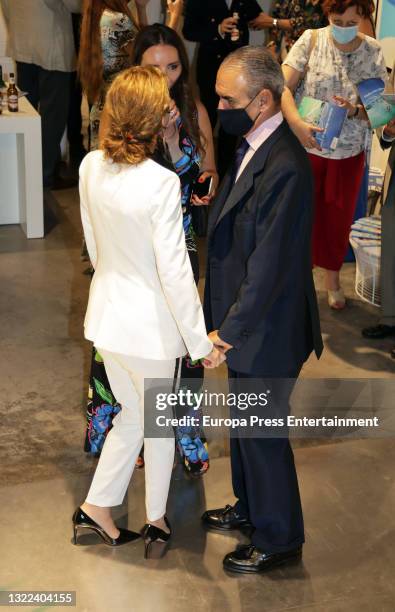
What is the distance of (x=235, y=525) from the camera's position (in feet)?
9.82

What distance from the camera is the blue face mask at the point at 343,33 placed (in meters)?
4.20

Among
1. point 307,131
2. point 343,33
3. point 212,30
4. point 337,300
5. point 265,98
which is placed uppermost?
point 265,98

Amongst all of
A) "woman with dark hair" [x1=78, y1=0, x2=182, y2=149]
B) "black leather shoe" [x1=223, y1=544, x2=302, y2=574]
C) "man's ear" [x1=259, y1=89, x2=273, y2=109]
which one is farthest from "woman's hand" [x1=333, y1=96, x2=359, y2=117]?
"black leather shoe" [x1=223, y1=544, x2=302, y2=574]

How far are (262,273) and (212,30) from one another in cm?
406

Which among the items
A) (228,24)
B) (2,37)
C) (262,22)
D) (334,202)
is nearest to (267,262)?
(334,202)

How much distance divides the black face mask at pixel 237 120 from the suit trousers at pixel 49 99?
Answer: 13.6 feet

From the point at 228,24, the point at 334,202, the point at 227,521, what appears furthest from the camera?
the point at 228,24

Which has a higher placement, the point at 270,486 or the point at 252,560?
the point at 270,486

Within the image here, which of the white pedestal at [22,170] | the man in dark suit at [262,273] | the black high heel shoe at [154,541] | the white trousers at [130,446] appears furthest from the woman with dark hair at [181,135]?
the white pedestal at [22,170]

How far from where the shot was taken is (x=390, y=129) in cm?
424

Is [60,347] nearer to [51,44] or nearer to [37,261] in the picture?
[37,261]

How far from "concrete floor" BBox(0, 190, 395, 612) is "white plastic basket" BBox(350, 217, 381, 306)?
357mm

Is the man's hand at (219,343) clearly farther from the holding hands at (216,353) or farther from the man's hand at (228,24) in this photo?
the man's hand at (228,24)

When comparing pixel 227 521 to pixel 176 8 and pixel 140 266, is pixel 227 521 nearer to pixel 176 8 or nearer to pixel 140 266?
pixel 140 266
